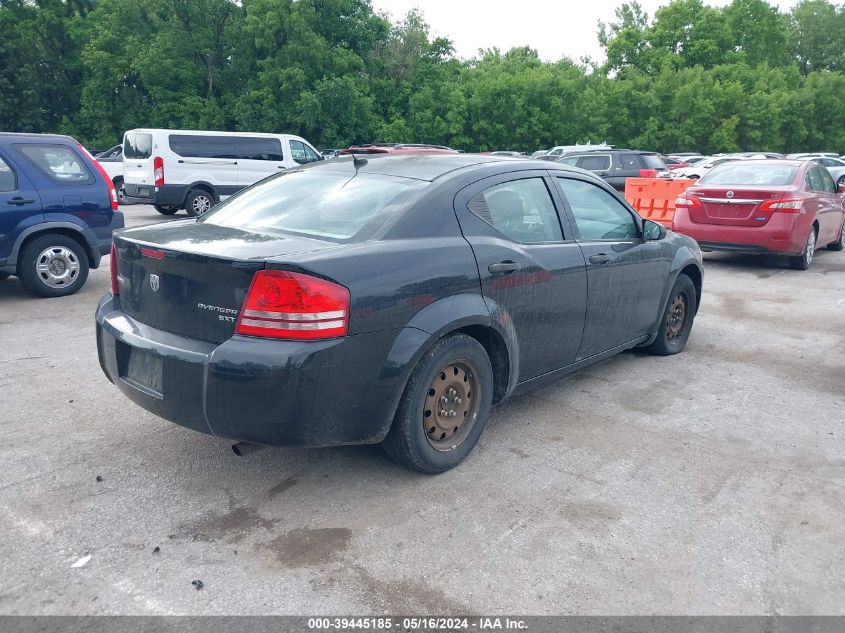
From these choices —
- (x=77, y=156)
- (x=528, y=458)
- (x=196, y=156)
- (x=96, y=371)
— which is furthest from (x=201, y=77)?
(x=528, y=458)

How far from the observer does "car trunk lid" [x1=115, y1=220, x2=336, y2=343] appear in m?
3.34

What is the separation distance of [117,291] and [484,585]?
2.55 metres

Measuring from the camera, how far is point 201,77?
36125mm

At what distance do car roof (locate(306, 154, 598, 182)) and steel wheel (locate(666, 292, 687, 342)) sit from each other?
189 centimetres

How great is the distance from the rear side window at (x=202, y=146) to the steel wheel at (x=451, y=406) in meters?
14.0

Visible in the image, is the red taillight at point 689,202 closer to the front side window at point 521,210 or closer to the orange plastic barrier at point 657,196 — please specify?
the orange plastic barrier at point 657,196

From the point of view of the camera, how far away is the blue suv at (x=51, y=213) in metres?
7.91

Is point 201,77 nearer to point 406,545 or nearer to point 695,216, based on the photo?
point 695,216

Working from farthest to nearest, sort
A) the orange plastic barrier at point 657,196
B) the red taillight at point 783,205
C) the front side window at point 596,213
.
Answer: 1. the orange plastic barrier at point 657,196
2. the red taillight at point 783,205
3. the front side window at point 596,213

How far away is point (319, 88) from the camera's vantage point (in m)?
34.2

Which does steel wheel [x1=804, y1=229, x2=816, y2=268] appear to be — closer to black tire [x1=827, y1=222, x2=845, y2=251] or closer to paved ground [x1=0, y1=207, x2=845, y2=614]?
black tire [x1=827, y1=222, x2=845, y2=251]

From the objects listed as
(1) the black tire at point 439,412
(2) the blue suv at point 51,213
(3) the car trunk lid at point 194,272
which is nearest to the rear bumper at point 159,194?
(2) the blue suv at point 51,213

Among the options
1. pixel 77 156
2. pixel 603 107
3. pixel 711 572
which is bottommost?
pixel 711 572

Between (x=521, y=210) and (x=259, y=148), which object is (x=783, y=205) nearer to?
(x=521, y=210)
